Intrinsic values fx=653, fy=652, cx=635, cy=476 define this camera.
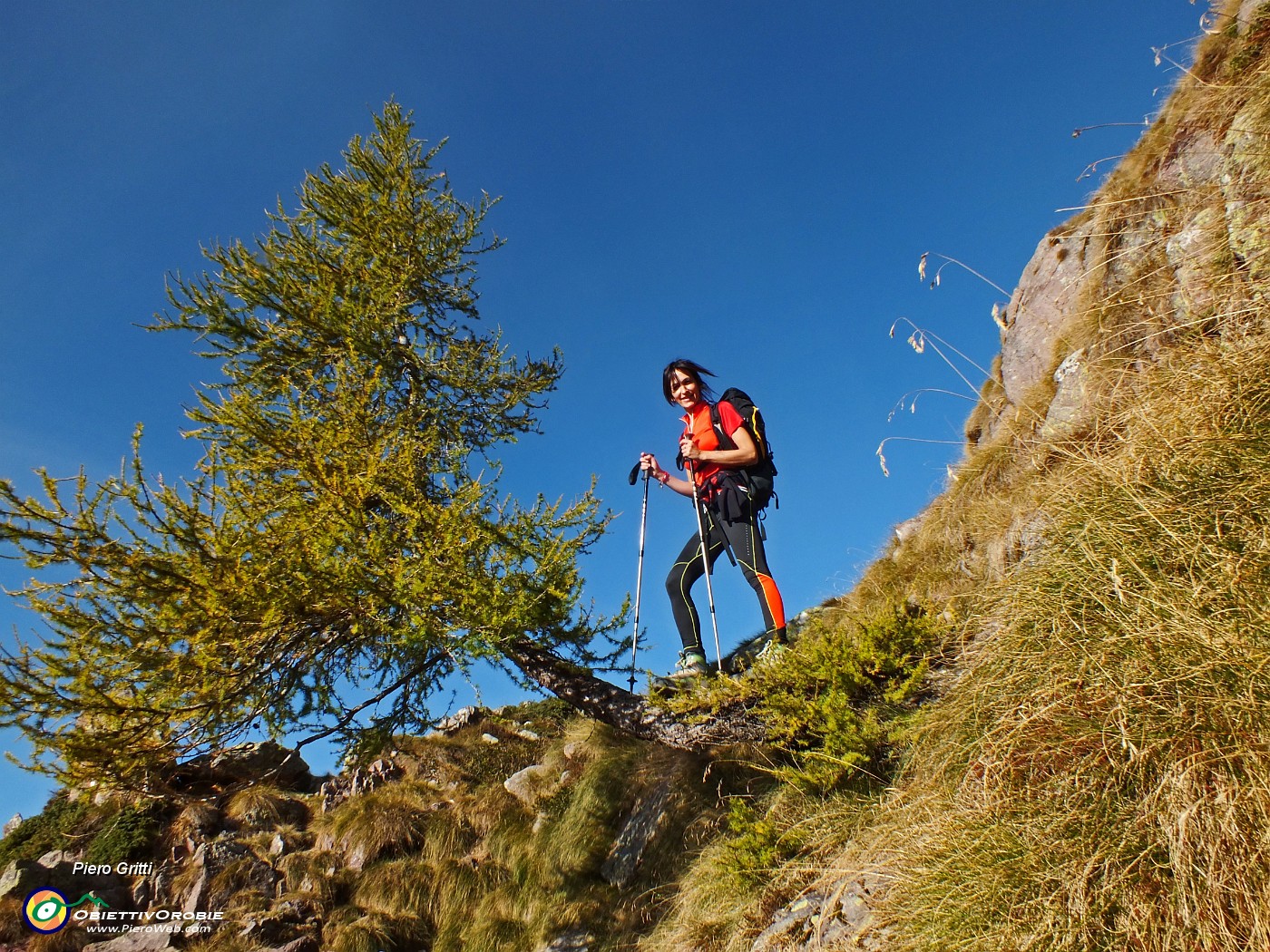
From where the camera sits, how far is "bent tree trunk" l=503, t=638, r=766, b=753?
18.8ft

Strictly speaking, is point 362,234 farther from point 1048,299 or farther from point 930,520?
point 1048,299

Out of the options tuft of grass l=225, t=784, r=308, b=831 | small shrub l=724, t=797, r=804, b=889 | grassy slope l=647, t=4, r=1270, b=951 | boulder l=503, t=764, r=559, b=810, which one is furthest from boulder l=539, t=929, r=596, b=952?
tuft of grass l=225, t=784, r=308, b=831

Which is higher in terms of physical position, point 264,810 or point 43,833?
point 264,810

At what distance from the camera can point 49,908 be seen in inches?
374

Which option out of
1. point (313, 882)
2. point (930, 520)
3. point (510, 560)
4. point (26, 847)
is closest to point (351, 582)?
point (510, 560)

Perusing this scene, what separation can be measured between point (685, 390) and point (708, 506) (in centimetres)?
120

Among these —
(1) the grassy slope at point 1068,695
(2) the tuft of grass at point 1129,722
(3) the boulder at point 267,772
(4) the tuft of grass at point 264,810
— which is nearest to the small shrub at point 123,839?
(3) the boulder at point 267,772

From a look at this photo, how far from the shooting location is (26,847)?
437 inches

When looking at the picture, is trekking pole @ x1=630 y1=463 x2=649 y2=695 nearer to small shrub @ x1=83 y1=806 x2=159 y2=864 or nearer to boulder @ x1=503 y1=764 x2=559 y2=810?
boulder @ x1=503 y1=764 x2=559 y2=810

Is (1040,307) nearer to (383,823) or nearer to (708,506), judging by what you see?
(708,506)

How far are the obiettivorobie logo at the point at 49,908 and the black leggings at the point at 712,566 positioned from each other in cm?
1021

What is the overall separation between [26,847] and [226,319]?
1038cm

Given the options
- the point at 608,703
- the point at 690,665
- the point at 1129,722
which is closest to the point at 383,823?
the point at 608,703

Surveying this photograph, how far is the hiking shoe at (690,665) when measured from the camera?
19.0 ft
